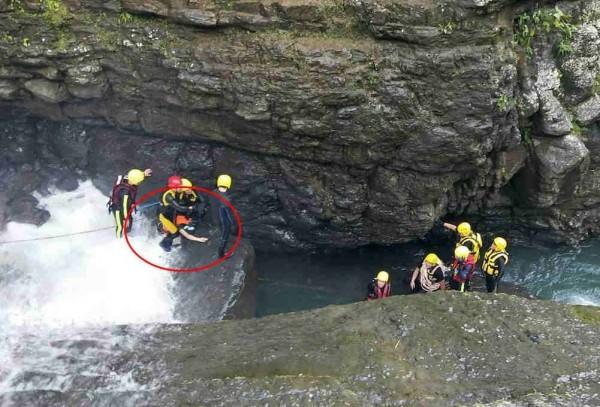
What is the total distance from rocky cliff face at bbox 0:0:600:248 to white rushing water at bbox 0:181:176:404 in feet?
3.41

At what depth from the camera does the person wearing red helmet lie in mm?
10242

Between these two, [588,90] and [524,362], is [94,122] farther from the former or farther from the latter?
[588,90]

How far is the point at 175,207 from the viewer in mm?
10273

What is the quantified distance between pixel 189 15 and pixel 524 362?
8.19 meters

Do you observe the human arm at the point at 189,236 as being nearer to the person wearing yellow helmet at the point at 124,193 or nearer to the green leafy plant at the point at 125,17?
the person wearing yellow helmet at the point at 124,193

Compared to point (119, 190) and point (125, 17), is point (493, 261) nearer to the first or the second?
point (119, 190)

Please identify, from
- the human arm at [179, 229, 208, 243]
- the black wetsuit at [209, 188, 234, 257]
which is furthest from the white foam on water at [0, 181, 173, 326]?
the black wetsuit at [209, 188, 234, 257]

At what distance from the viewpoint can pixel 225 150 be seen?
38.4 ft

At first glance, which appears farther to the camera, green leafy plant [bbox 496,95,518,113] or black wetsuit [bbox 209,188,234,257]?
black wetsuit [bbox 209,188,234,257]

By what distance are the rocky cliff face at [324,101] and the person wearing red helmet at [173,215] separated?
161 centimetres

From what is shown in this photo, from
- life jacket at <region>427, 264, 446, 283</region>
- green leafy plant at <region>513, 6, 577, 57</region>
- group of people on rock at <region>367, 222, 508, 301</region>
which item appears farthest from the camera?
life jacket at <region>427, 264, 446, 283</region>

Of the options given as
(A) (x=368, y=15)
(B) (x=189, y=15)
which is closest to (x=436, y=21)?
(A) (x=368, y=15)

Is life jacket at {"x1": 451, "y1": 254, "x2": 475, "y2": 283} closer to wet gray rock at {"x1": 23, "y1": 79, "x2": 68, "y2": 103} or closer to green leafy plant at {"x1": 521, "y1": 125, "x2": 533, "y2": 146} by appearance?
green leafy plant at {"x1": 521, "y1": 125, "x2": 533, "y2": 146}

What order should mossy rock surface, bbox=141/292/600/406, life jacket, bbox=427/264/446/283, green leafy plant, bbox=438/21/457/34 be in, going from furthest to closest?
1. life jacket, bbox=427/264/446/283
2. green leafy plant, bbox=438/21/457/34
3. mossy rock surface, bbox=141/292/600/406
